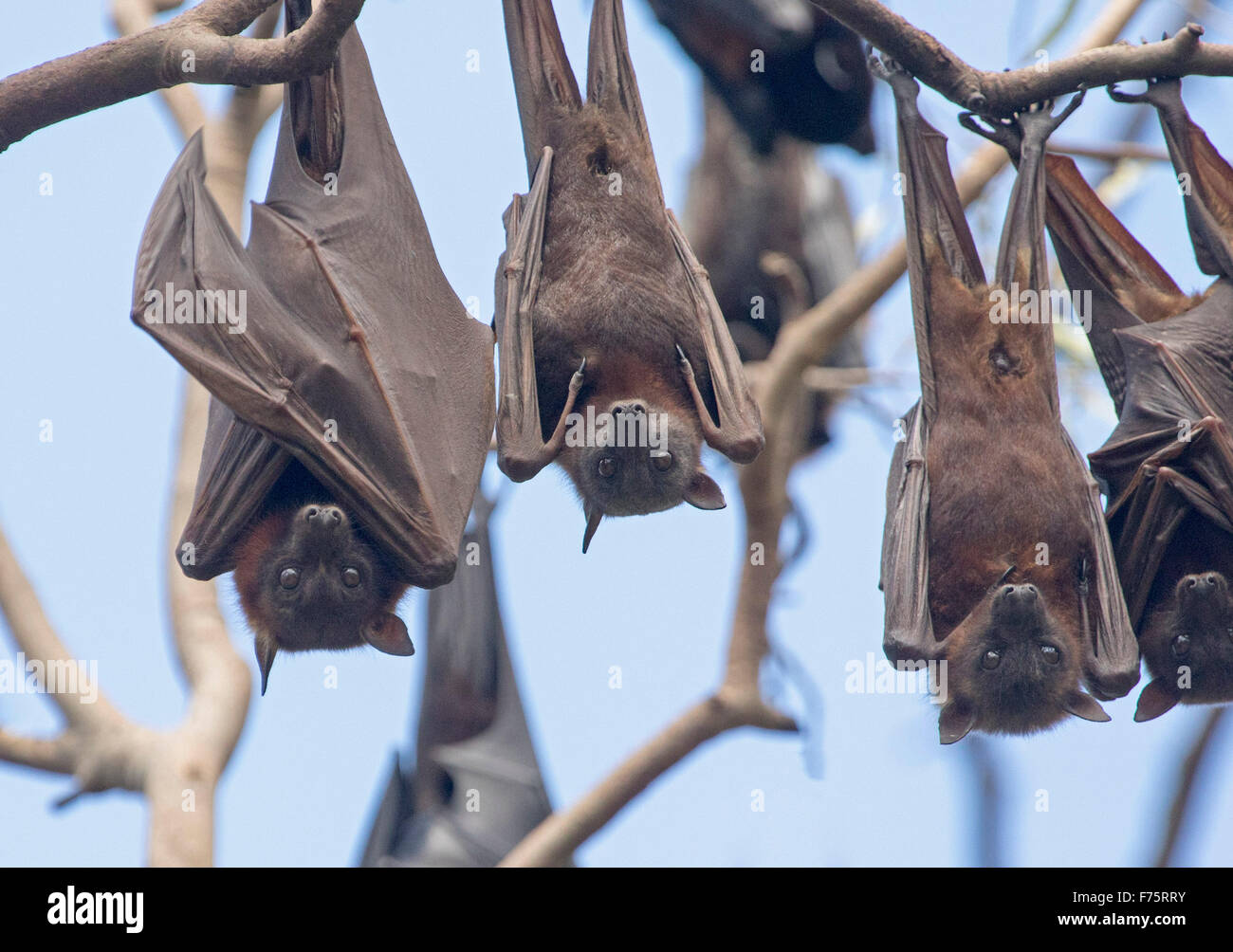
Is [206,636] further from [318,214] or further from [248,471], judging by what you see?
[318,214]

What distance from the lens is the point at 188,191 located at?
15.2 ft

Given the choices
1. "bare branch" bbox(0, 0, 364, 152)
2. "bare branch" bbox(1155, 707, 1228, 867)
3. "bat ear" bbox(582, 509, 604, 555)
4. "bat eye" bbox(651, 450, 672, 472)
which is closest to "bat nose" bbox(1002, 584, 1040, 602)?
"bat eye" bbox(651, 450, 672, 472)

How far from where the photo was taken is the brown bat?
502 centimetres

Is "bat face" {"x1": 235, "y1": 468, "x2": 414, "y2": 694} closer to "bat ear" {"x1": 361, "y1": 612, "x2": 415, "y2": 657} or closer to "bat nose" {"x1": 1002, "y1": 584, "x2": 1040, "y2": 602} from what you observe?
"bat ear" {"x1": 361, "y1": 612, "x2": 415, "y2": 657}

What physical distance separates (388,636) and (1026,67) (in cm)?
299

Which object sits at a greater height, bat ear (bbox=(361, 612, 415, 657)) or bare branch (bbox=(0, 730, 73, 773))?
bat ear (bbox=(361, 612, 415, 657))

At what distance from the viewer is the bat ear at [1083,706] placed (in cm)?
508

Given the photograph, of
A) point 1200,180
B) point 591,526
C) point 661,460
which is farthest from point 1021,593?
A: point 1200,180

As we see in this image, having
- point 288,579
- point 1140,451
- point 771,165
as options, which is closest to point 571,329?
point 288,579

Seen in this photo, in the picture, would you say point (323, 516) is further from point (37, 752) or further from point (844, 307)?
point (844, 307)

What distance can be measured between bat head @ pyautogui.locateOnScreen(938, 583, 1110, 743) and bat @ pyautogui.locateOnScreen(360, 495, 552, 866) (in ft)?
12.4

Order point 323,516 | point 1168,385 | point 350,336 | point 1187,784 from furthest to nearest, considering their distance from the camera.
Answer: point 1187,784
point 1168,385
point 323,516
point 350,336

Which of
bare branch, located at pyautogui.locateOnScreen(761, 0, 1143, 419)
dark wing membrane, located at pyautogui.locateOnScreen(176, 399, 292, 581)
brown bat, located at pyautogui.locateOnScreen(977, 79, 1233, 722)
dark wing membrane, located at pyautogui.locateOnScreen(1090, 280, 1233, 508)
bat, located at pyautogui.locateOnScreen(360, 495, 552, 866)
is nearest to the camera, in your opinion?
dark wing membrane, located at pyautogui.locateOnScreen(176, 399, 292, 581)

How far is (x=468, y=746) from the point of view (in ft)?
27.6
